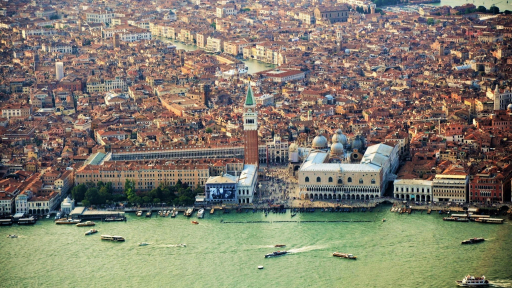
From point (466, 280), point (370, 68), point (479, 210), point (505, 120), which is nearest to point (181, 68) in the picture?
point (370, 68)

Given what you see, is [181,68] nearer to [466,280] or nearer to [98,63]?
[98,63]

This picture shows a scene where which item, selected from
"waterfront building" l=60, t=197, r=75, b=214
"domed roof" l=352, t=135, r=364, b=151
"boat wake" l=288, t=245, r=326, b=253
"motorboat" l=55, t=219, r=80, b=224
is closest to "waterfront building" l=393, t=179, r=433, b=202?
"domed roof" l=352, t=135, r=364, b=151

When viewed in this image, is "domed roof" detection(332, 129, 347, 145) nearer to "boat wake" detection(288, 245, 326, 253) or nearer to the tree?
"boat wake" detection(288, 245, 326, 253)

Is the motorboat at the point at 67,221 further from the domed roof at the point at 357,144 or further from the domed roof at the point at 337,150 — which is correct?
the domed roof at the point at 357,144

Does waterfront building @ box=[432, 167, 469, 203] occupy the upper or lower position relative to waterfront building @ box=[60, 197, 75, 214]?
upper

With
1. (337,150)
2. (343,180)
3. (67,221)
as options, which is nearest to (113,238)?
(67,221)

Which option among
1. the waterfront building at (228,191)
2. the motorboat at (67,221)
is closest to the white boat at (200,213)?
the waterfront building at (228,191)

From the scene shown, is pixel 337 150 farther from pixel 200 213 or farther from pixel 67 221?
pixel 67 221

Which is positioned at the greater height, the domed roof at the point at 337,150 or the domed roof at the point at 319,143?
the domed roof at the point at 319,143
